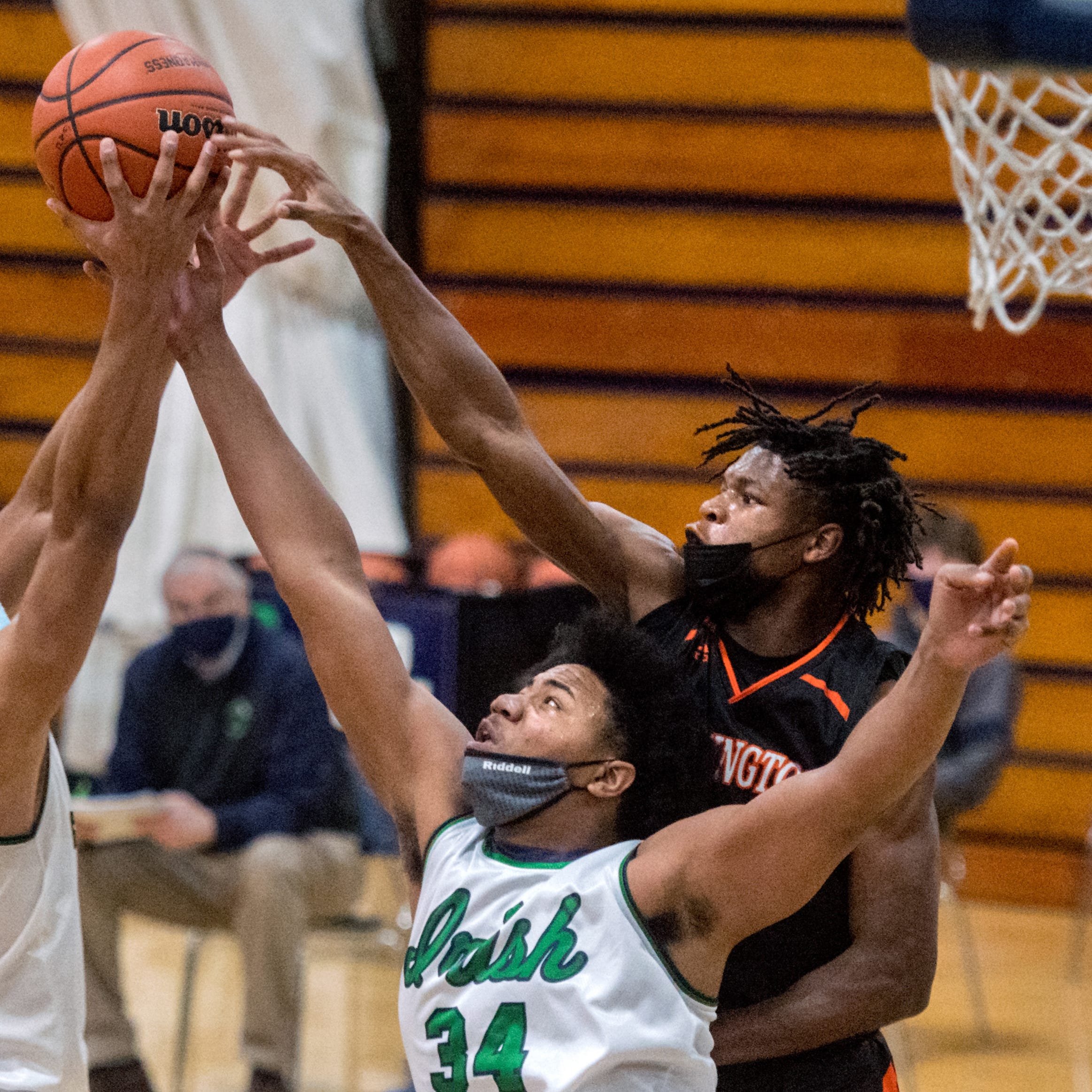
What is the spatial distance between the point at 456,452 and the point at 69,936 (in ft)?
3.02

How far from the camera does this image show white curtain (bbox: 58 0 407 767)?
620 cm

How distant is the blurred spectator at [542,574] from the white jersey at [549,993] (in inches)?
112

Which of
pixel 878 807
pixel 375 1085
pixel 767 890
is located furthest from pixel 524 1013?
pixel 375 1085

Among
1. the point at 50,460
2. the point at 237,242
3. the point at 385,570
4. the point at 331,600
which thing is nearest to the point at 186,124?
the point at 237,242

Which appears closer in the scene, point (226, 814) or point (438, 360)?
point (438, 360)

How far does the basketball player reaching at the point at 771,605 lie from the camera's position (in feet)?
6.96

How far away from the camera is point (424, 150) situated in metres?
7.07

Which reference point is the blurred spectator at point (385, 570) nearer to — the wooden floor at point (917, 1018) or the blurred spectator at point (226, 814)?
the blurred spectator at point (226, 814)

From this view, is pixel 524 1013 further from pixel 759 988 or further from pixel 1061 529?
pixel 1061 529

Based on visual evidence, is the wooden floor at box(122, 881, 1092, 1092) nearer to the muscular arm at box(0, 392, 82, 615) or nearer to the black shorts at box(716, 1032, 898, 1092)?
the black shorts at box(716, 1032, 898, 1092)

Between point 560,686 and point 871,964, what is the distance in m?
0.57

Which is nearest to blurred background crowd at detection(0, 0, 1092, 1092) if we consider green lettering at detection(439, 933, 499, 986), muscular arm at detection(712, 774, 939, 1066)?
muscular arm at detection(712, 774, 939, 1066)

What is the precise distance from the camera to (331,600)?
2.15 m

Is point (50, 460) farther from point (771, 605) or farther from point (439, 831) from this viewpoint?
point (771, 605)
